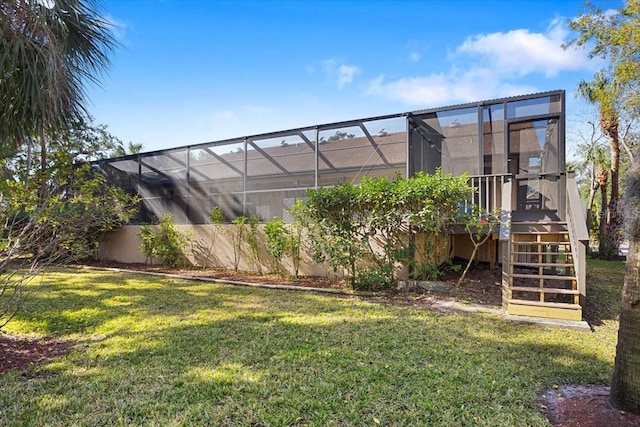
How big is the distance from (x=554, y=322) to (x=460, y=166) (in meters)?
4.09

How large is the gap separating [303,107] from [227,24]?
3.04 m

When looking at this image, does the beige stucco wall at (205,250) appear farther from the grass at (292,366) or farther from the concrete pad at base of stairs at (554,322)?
the concrete pad at base of stairs at (554,322)

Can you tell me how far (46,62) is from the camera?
3.41 metres

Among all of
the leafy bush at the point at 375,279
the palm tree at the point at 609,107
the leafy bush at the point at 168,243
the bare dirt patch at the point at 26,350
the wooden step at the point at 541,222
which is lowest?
the bare dirt patch at the point at 26,350

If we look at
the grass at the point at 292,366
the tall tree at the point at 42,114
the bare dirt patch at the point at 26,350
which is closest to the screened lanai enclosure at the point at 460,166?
the grass at the point at 292,366

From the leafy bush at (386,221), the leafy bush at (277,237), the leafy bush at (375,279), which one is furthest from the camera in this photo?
the leafy bush at (277,237)

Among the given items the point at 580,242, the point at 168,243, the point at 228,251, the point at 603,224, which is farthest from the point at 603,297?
the point at 603,224

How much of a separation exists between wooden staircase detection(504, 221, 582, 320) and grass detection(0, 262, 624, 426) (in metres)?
0.42

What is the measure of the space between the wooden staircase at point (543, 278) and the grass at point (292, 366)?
0.42 meters

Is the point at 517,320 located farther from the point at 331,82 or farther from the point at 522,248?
the point at 331,82

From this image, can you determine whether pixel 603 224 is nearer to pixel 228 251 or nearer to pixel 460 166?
pixel 460 166

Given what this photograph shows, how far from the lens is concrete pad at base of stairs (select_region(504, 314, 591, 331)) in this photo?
442 cm

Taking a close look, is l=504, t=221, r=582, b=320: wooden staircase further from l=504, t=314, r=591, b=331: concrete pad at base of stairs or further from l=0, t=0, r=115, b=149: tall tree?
l=0, t=0, r=115, b=149: tall tree

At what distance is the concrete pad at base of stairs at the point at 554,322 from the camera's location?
4424 millimetres
